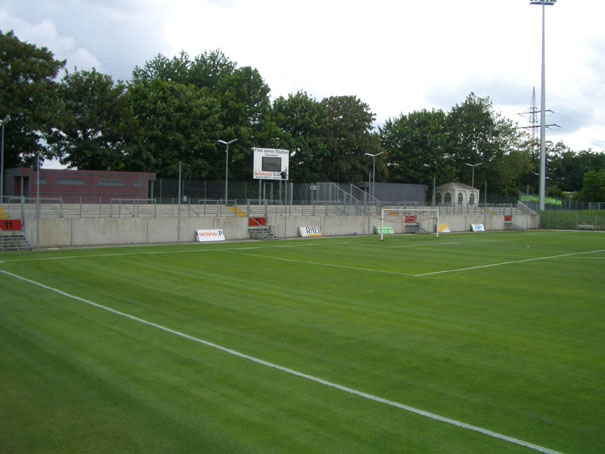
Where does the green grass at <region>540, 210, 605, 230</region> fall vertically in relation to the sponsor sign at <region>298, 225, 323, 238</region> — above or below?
above

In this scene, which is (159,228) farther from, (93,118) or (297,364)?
(297,364)

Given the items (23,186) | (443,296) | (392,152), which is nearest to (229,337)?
(443,296)

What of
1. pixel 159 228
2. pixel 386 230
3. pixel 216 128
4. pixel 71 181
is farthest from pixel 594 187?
pixel 71 181

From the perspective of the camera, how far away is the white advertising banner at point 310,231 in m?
43.8

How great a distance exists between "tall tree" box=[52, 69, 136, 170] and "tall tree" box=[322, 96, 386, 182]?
84.6ft

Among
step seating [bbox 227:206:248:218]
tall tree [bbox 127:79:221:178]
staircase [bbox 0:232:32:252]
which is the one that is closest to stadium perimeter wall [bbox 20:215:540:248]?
staircase [bbox 0:232:32:252]

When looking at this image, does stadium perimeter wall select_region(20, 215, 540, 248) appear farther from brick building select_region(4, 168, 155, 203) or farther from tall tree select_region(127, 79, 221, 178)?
tall tree select_region(127, 79, 221, 178)

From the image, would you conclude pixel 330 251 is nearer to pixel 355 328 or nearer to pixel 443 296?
pixel 443 296

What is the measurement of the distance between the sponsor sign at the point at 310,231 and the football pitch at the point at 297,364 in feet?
75.9

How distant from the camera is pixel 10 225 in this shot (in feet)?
98.0

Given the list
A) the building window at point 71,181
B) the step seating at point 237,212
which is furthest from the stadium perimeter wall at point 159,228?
the building window at point 71,181

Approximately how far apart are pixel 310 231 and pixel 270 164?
727 cm

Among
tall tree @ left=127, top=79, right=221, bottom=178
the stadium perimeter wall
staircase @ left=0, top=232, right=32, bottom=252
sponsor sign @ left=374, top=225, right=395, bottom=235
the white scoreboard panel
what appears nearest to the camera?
staircase @ left=0, top=232, right=32, bottom=252

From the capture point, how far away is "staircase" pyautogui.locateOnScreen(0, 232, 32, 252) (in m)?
28.7
